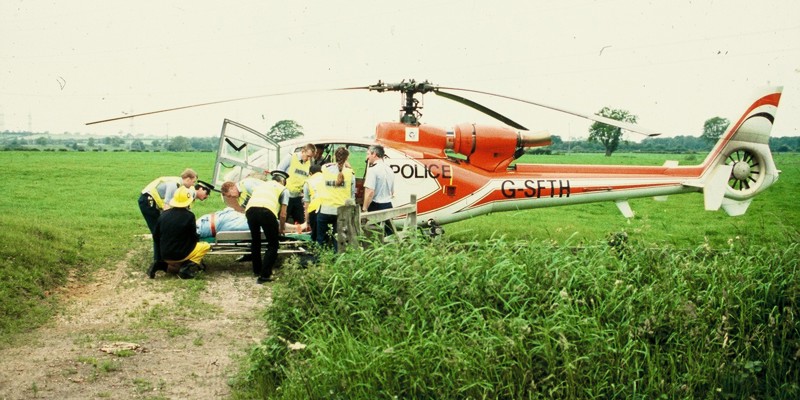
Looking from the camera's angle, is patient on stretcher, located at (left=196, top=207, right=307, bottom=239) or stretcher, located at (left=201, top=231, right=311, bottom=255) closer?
stretcher, located at (left=201, top=231, right=311, bottom=255)

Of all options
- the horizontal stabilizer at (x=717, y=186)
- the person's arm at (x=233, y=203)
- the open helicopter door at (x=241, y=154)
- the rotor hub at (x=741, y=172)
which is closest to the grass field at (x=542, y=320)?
the person's arm at (x=233, y=203)

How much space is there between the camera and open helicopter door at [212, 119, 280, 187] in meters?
9.75

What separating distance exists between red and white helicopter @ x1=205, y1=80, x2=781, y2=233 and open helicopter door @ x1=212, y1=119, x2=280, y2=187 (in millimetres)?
15

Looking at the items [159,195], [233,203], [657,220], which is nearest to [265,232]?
[233,203]

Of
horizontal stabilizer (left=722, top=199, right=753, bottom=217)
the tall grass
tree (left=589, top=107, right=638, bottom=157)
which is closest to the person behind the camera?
the tall grass

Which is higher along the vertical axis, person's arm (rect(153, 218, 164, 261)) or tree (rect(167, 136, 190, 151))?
tree (rect(167, 136, 190, 151))

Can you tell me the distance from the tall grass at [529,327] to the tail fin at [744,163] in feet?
17.7

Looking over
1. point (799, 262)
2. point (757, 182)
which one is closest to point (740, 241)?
point (799, 262)

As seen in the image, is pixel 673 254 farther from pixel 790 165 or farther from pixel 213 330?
pixel 790 165

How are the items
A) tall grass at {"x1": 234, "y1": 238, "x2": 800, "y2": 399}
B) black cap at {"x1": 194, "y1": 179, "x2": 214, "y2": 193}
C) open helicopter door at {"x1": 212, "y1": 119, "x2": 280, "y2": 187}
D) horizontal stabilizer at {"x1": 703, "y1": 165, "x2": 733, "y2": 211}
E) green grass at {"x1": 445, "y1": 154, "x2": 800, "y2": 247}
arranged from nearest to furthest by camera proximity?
tall grass at {"x1": 234, "y1": 238, "x2": 800, "y2": 399}, black cap at {"x1": 194, "y1": 179, "x2": 214, "y2": 193}, open helicopter door at {"x1": 212, "y1": 119, "x2": 280, "y2": 187}, horizontal stabilizer at {"x1": 703, "y1": 165, "x2": 733, "y2": 211}, green grass at {"x1": 445, "y1": 154, "x2": 800, "y2": 247}

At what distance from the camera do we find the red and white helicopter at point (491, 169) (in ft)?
33.1

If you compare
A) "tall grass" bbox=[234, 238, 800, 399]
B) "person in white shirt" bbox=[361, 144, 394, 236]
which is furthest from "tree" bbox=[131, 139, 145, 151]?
"tall grass" bbox=[234, 238, 800, 399]

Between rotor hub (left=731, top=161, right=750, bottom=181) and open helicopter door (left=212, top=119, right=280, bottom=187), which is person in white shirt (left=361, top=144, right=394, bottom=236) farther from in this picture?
rotor hub (left=731, top=161, right=750, bottom=181)

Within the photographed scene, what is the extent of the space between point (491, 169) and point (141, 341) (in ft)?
19.8
